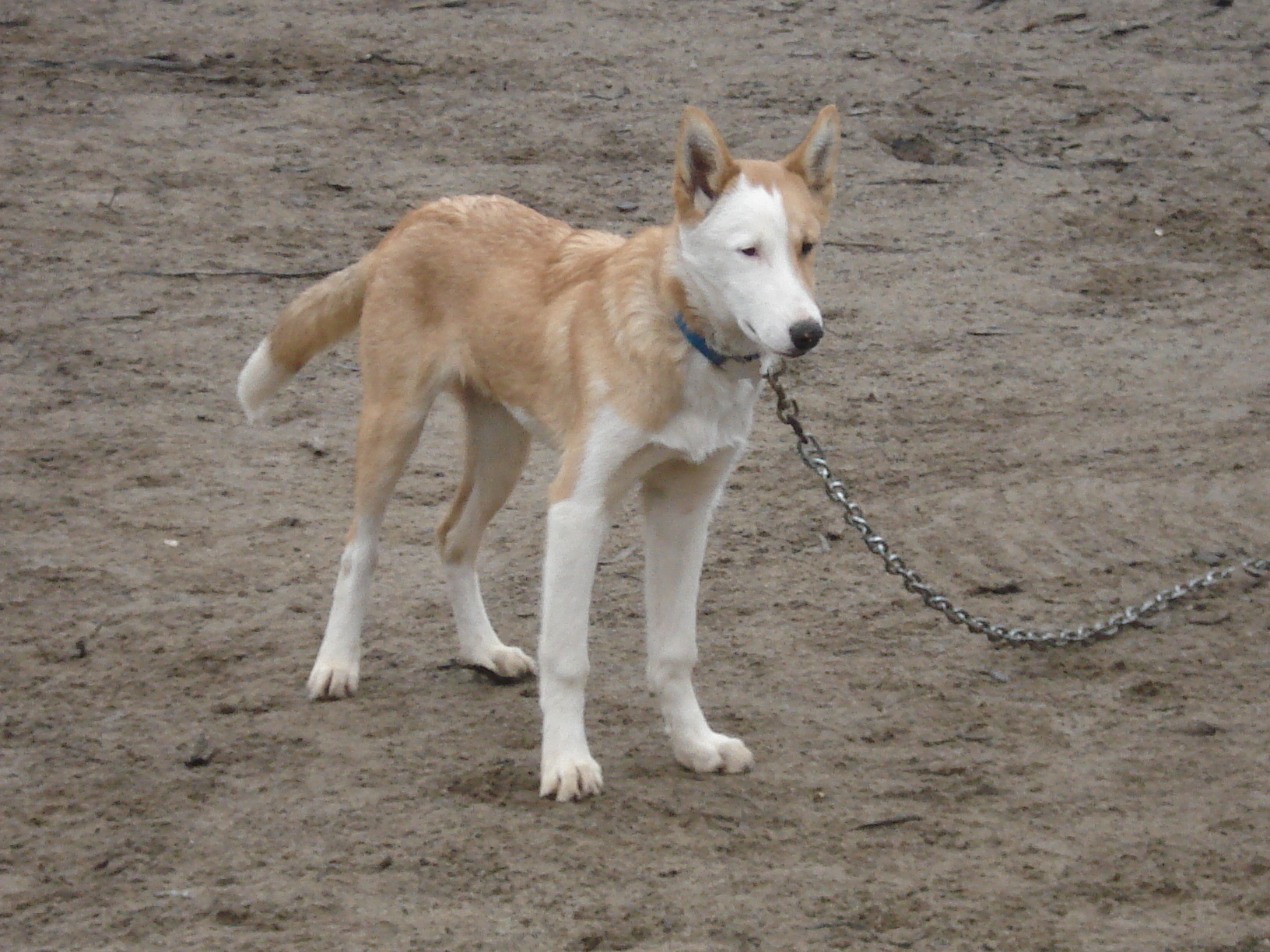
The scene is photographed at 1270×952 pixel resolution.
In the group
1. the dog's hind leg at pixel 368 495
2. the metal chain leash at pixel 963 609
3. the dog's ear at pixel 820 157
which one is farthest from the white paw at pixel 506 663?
the dog's ear at pixel 820 157

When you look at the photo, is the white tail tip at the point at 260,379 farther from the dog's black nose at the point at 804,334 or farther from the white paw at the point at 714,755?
the dog's black nose at the point at 804,334

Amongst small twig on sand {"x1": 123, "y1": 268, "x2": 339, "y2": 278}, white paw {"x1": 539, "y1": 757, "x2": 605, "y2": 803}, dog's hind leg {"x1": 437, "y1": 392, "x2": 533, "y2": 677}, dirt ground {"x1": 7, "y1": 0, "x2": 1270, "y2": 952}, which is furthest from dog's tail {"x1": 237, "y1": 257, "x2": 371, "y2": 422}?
small twig on sand {"x1": 123, "y1": 268, "x2": 339, "y2": 278}

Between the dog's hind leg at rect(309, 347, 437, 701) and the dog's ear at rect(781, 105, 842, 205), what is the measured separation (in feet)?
4.51

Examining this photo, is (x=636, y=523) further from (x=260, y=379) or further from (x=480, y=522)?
(x=260, y=379)

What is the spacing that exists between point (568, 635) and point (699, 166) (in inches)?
51.5

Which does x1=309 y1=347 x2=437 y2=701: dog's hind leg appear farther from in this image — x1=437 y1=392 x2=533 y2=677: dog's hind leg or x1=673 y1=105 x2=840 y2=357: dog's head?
x1=673 y1=105 x2=840 y2=357: dog's head

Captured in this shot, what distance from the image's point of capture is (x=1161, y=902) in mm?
3693

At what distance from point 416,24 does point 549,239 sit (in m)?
6.19

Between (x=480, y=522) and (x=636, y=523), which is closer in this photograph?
(x=480, y=522)

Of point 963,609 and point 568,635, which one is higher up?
point 568,635

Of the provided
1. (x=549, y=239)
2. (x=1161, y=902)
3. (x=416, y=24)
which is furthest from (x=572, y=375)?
(x=416, y=24)

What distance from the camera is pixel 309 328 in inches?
204

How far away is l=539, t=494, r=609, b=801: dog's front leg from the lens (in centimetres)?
420

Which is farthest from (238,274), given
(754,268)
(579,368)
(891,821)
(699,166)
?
(891,821)
